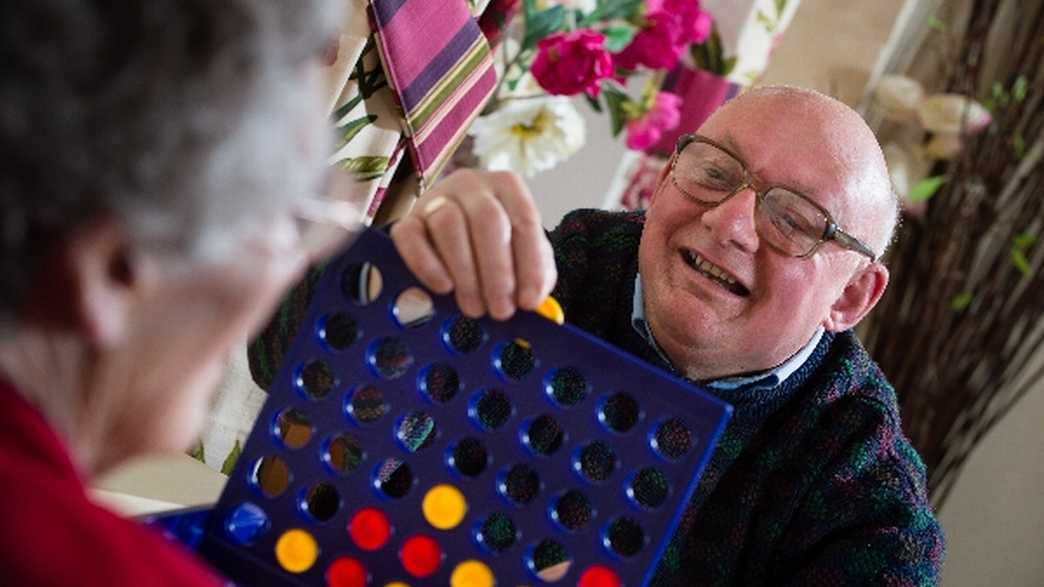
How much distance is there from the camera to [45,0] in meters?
0.35

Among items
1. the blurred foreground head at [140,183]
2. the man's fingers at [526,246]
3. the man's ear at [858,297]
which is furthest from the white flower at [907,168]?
the blurred foreground head at [140,183]

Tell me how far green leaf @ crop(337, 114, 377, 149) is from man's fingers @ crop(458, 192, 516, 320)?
0.52 meters

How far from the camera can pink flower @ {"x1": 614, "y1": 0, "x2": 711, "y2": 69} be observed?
1567 millimetres

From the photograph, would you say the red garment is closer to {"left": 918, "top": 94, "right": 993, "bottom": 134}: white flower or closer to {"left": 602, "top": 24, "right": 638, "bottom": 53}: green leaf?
{"left": 602, "top": 24, "right": 638, "bottom": 53}: green leaf

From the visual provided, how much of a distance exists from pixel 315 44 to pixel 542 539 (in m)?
0.36

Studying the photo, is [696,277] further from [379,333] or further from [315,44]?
[315,44]

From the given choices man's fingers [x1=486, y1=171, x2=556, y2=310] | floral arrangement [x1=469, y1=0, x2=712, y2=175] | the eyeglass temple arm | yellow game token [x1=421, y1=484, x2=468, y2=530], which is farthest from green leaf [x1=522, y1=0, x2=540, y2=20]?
yellow game token [x1=421, y1=484, x2=468, y2=530]

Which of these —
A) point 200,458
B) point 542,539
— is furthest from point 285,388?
point 200,458

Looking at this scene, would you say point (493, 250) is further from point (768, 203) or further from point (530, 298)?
point (768, 203)

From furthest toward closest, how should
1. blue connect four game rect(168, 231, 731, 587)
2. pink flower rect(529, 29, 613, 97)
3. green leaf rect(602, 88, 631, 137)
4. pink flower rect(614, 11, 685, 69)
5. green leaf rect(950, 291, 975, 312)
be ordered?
green leaf rect(950, 291, 975, 312) → green leaf rect(602, 88, 631, 137) → pink flower rect(614, 11, 685, 69) → pink flower rect(529, 29, 613, 97) → blue connect four game rect(168, 231, 731, 587)

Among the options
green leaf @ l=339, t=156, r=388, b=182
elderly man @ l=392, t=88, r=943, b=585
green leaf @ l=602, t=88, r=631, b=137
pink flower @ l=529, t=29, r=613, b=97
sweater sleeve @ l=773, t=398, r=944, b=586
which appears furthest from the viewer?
green leaf @ l=602, t=88, r=631, b=137

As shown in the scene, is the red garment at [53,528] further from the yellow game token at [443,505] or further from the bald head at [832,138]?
the bald head at [832,138]

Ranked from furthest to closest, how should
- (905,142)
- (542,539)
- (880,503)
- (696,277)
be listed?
1. (905,142)
2. (696,277)
3. (880,503)
4. (542,539)

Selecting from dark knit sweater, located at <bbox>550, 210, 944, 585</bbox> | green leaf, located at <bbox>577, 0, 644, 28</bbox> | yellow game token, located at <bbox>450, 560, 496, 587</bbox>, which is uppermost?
yellow game token, located at <bbox>450, 560, 496, 587</bbox>
